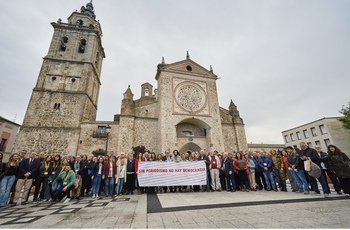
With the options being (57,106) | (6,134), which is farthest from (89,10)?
(6,134)

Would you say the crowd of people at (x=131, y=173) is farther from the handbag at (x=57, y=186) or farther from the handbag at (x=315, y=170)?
the handbag at (x=315, y=170)

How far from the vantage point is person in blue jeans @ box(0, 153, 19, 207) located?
473cm

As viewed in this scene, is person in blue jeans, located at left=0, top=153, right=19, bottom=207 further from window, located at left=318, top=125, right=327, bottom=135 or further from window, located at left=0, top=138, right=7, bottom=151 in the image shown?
→ window, located at left=318, top=125, right=327, bottom=135

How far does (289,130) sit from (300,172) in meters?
29.5

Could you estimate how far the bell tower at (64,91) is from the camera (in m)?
13.9

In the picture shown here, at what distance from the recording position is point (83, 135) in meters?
14.6

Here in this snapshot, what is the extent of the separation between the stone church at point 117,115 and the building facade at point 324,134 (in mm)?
15588

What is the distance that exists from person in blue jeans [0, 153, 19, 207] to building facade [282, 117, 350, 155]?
107ft

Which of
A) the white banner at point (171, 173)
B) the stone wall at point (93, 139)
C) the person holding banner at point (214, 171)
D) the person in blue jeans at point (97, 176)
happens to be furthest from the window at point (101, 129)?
the person holding banner at point (214, 171)

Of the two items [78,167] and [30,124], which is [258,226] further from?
[30,124]

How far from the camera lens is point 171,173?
638 cm

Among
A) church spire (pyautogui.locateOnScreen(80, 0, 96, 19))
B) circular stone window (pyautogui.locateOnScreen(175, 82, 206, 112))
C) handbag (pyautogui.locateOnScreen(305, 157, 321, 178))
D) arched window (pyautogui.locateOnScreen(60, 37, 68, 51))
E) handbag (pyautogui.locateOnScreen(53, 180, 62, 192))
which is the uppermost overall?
church spire (pyautogui.locateOnScreen(80, 0, 96, 19))

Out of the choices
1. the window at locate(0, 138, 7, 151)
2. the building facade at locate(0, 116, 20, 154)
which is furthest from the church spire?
the window at locate(0, 138, 7, 151)

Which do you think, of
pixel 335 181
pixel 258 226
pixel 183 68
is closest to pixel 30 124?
pixel 183 68
